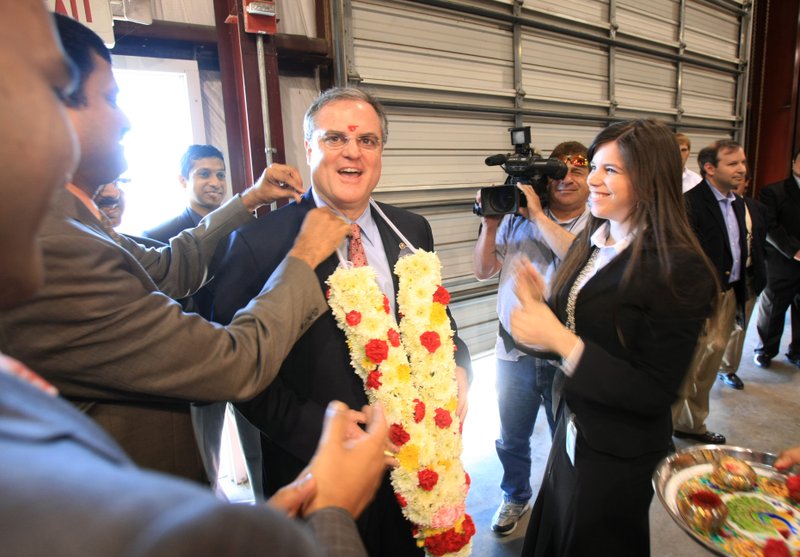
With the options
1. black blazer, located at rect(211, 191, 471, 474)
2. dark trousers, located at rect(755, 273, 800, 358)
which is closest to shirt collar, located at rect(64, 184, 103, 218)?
black blazer, located at rect(211, 191, 471, 474)

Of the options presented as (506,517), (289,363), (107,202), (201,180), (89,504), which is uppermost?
(201,180)

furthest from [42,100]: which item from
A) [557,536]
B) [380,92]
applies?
[380,92]

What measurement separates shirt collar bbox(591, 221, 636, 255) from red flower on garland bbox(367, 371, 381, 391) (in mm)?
883

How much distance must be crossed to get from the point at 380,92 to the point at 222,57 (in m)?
1.28

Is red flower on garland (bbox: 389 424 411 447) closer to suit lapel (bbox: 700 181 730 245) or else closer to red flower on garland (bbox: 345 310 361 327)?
red flower on garland (bbox: 345 310 361 327)

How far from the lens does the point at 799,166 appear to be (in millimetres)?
4383

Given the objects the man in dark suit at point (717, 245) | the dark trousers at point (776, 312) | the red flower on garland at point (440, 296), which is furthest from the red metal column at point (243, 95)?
the dark trousers at point (776, 312)

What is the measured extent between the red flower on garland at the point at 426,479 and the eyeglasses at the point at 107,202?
206cm

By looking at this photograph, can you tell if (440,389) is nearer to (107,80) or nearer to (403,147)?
(107,80)

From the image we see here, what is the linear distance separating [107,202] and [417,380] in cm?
190

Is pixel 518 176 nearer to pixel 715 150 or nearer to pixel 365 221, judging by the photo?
pixel 365 221

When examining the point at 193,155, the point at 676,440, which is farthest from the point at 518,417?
the point at 193,155

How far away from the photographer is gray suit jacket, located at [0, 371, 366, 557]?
283 mm

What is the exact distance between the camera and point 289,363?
1488 millimetres
